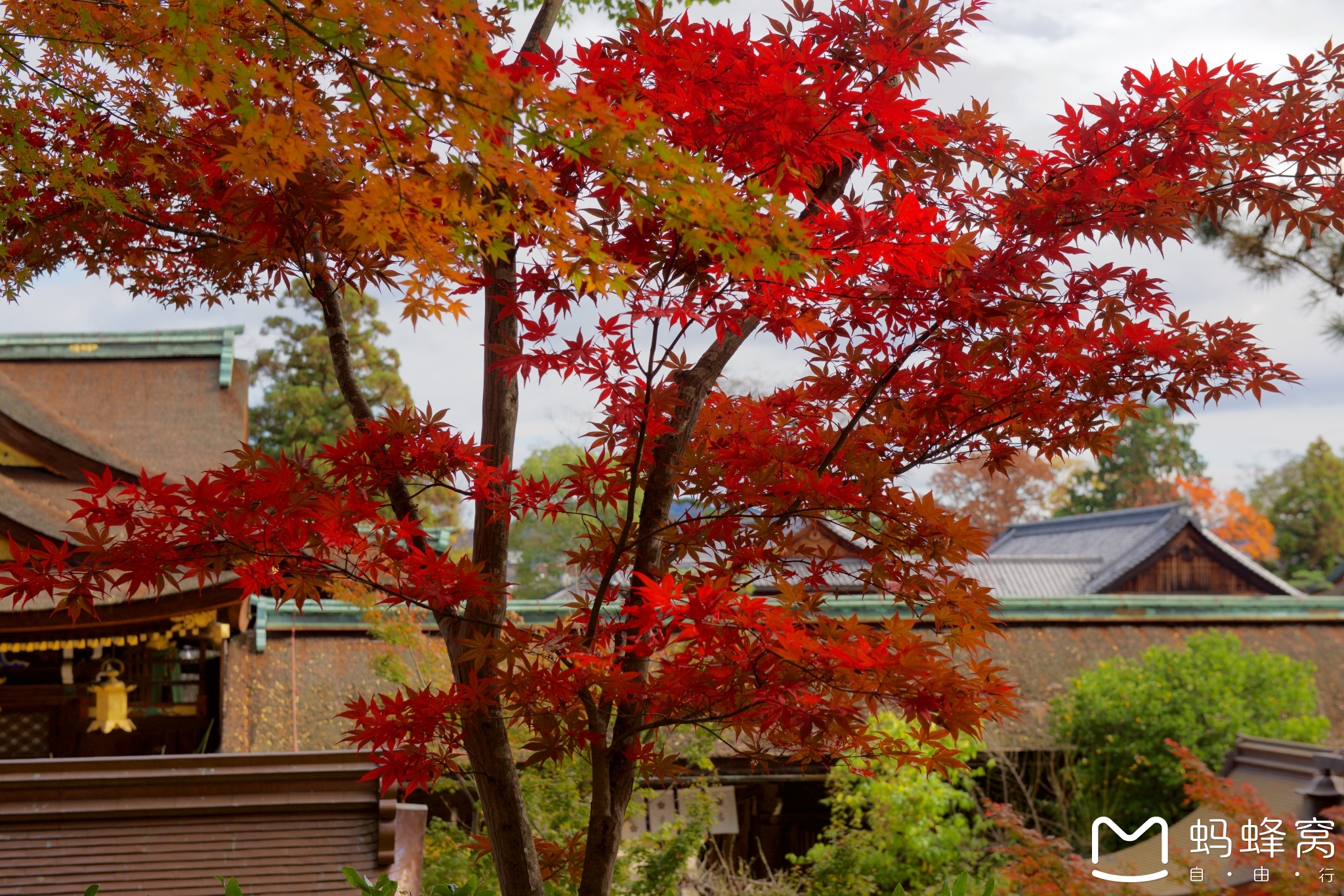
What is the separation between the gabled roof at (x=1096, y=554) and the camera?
15.8 m

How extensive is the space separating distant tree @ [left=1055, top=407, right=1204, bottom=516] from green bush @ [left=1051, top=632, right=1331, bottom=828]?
66.7ft

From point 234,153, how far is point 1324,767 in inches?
291

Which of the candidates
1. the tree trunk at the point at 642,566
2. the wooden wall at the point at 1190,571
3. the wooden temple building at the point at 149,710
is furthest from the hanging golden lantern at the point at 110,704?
the wooden wall at the point at 1190,571

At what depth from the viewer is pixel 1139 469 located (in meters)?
28.3

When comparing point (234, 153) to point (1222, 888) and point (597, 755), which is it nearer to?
point (597, 755)

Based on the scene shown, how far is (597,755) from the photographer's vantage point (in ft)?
9.08

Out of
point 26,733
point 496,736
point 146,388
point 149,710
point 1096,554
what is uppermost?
point 146,388

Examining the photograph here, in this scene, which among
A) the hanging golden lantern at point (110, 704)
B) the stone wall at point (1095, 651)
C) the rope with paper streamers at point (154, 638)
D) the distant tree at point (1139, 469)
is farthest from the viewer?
the distant tree at point (1139, 469)

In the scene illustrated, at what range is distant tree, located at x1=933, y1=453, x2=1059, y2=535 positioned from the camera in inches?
998

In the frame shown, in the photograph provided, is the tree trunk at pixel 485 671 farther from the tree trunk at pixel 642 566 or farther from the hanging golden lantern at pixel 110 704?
the hanging golden lantern at pixel 110 704

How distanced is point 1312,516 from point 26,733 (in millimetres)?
32871

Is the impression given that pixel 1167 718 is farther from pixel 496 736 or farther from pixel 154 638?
pixel 154 638

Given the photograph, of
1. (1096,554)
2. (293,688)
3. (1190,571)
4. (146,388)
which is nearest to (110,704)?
(293,688)

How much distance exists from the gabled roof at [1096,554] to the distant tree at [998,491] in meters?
3.84
